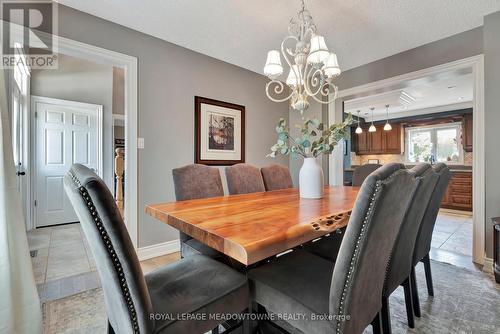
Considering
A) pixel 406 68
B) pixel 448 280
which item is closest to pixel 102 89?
pixel 406 68

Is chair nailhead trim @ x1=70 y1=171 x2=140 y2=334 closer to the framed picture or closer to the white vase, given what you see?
the white vase

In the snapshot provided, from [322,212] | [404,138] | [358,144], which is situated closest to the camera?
[322,212]

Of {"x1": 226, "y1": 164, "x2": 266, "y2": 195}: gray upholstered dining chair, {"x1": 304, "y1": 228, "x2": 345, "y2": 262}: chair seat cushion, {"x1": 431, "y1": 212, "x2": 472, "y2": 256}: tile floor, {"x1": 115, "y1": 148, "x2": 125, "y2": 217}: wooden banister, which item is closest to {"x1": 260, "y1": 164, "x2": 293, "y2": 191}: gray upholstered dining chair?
{"x1": 226, "y1": 164, "x2": 266, "y2": 195}: gray upholstered dining chair

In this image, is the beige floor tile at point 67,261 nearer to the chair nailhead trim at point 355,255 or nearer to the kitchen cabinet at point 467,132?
the chair nailhead trim at point 355,255

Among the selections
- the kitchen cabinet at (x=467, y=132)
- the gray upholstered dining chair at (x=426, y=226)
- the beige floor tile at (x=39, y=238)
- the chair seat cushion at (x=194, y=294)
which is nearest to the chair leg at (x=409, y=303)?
the gray upholstered dining chair at (x=426, y=226)

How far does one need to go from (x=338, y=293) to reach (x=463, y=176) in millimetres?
5774

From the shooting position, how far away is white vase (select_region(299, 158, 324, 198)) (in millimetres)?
1712

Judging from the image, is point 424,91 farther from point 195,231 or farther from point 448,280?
point 195,231

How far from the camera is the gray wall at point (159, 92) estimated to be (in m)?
2.29

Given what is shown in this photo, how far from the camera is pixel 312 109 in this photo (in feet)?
12.6

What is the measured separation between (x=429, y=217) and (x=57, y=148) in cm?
492

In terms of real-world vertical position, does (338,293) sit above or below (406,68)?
below

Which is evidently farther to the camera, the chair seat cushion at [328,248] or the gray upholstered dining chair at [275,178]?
the gray upholstered dining chair at [275,178]

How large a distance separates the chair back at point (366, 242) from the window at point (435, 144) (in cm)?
631
